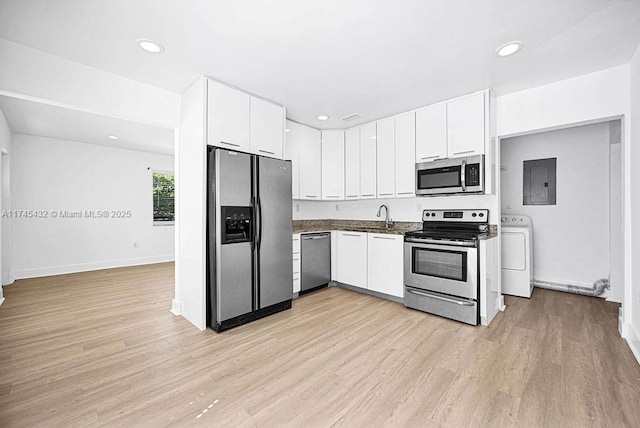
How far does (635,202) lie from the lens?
2.40 m

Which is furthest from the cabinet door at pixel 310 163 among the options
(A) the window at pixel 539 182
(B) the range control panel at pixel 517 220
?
(A) the window at pixel 539 182

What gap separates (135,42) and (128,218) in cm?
484

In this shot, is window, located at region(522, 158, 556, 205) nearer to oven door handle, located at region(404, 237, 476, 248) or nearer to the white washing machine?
the white washing machine

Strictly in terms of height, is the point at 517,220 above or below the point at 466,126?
below

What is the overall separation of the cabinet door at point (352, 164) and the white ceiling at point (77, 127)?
2917mm

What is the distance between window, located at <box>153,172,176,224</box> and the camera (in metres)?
6.45

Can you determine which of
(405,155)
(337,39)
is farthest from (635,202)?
(337,39)

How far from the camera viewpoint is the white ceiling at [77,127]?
12.1ft

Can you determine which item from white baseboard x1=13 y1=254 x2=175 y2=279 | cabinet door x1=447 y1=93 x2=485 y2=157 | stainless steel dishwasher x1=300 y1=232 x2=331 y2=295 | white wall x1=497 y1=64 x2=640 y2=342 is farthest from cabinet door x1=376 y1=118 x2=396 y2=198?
white baseboard x1=13 y1=254 x2=175 y2=279

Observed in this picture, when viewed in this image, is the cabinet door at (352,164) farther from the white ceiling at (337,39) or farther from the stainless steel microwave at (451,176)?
the white ceiling at (337,39)

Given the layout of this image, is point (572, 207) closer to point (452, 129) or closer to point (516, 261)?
point (516, 261)

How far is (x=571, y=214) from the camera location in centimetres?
398

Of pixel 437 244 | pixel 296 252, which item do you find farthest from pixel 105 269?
pixel 437 244

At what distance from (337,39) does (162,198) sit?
5936 millimetres
